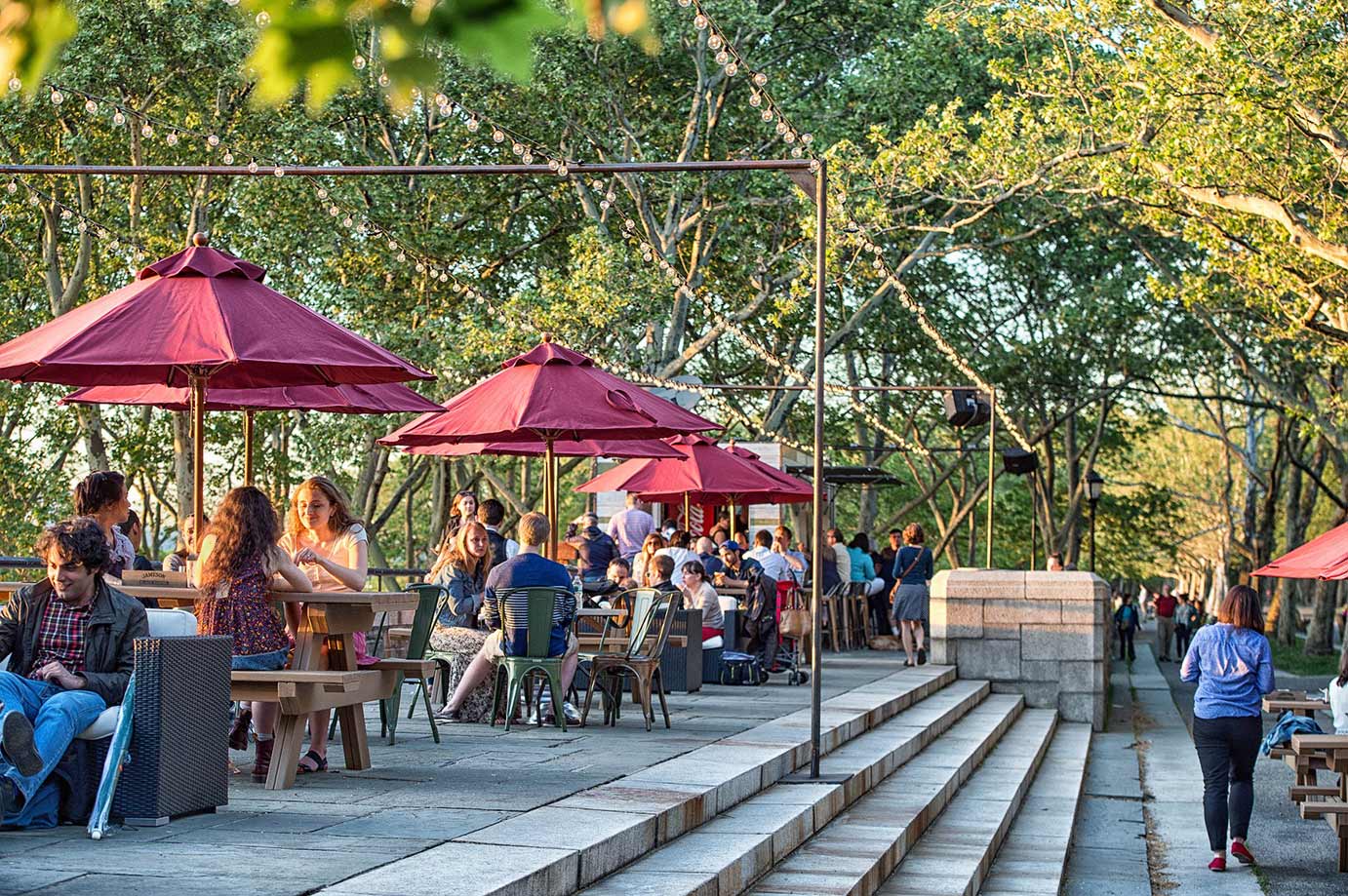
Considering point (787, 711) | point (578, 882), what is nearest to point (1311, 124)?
point (787, 711)

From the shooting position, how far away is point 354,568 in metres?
8.03

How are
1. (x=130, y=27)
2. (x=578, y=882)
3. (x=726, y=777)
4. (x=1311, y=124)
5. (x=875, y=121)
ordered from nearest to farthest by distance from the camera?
(x=578, y=882) → (x=726, y=777) → (x=1311, y=124) → (x=130, y=27) → (x=875, y=121)

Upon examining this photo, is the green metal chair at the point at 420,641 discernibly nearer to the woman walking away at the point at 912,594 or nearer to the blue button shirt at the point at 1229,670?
the blue button shirt at the point at 1229,670

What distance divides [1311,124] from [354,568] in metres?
12.0

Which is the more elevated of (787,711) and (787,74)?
(787,74)

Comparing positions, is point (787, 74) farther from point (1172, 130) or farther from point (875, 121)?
point (1172, 130)

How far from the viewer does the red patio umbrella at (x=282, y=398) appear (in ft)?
33.8

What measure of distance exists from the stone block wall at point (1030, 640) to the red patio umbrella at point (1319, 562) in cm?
795

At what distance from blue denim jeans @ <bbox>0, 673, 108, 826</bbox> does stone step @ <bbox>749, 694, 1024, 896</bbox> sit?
269cm

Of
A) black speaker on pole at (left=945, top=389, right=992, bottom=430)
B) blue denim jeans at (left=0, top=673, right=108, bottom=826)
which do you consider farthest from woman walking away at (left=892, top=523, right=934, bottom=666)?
blue denim jeans at (left=0, top=673, right=108, bottom=826)

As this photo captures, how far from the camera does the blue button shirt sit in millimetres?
9352

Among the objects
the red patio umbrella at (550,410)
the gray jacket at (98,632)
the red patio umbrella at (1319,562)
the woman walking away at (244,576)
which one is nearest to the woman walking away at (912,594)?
the red patio umbrella at (550,410)

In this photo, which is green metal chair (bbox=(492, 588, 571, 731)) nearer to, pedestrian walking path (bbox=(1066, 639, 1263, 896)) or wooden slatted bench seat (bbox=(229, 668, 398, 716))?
wooden slatted bench seat (bbox=(229, 668, 398, 716))

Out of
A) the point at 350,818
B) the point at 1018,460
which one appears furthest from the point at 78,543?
the point at 1018,460
